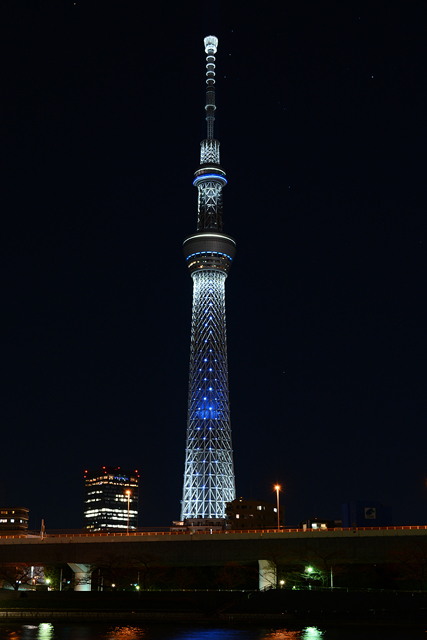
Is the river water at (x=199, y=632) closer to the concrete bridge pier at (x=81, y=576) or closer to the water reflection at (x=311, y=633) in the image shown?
the water reflection at (x=311, y=633)

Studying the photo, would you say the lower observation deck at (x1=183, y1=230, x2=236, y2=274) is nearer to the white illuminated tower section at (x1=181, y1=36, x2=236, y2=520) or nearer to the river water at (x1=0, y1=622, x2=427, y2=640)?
the white illuminated tower section at (x1=181, y1=36, x2=236, y2=520)

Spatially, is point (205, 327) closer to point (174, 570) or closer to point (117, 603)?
point (174, 570)

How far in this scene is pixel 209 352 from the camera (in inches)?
6122

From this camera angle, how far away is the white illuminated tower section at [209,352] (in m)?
144

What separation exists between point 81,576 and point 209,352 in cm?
7520

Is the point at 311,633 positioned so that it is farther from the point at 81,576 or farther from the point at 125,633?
the point at 81,576

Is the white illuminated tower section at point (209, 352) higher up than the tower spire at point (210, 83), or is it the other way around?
the tower spire at point (210, 83)

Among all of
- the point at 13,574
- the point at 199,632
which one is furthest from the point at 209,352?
the point at 199,632

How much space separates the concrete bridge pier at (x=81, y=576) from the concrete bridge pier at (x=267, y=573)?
20484mm

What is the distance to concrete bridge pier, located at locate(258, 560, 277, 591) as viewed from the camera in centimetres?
7988

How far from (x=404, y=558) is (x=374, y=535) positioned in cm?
385

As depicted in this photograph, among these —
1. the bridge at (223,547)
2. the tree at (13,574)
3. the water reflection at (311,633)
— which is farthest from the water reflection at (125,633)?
the tree at (13,574)

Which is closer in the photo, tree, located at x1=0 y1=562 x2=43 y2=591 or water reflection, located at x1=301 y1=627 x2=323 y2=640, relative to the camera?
water reflection, located at x1=301 y1=627 x2=323 y2=640

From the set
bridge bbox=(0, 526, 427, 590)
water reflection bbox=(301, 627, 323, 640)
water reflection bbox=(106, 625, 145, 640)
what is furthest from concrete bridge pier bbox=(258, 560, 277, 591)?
water reflection bbox=(106, 625, 145, 640)
